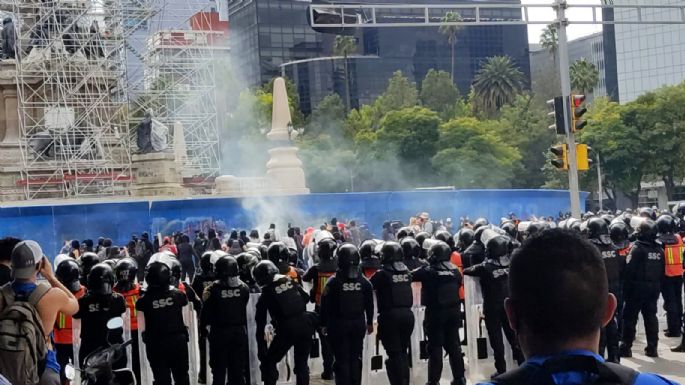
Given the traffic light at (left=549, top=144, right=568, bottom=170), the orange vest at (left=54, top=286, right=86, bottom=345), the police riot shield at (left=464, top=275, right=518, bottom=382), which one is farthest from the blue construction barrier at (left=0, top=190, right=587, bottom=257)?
the police riot shield at (left=464, top=275, right=518, bottom=382)

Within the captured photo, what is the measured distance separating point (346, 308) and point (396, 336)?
777 mm

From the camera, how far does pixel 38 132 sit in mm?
40500

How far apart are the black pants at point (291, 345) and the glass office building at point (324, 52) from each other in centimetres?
9286

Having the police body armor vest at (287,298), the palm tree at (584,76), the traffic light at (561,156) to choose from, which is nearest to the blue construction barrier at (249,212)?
the traffic light at (561,156)

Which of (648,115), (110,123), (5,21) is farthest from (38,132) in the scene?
(648,115)

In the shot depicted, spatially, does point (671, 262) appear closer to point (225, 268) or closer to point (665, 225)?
point (665, 225)

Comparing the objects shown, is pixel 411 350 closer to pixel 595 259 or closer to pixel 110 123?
pixel 595 259

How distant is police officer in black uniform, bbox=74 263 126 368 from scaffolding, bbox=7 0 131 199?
30.3 m

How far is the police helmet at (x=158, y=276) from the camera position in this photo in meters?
9.43

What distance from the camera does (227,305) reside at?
9688 millimetres

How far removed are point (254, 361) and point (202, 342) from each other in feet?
3.19

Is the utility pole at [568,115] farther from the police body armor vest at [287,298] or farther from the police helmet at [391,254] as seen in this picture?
the police body armor vest at [287,298]

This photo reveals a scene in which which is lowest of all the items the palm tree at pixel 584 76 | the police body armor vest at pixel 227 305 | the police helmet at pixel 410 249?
the police body armor vest at pixel 227 305

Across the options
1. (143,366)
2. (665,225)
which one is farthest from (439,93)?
(143,366)
